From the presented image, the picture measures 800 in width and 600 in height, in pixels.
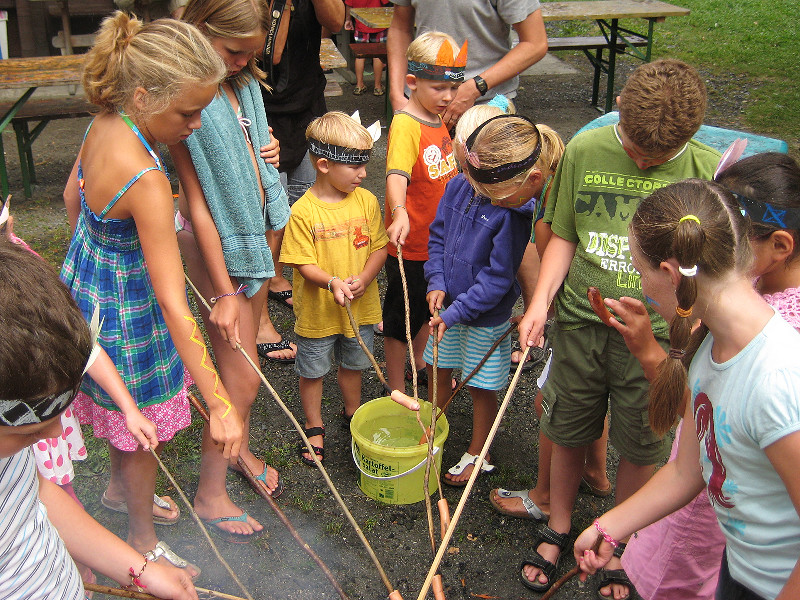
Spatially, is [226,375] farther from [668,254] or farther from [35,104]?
[35,104]

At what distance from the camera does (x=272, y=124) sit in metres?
4.36

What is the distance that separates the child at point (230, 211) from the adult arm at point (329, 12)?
4.46 ft

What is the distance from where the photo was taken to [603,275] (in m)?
2.66

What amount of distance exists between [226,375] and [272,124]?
1.86m

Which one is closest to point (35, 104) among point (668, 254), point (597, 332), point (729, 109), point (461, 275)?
point (461, 275)

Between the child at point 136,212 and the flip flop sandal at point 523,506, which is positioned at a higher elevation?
the child at point 136,212

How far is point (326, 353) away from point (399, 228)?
0.70m

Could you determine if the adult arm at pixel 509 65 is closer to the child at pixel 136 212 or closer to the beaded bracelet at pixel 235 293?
the beaded bracelet at pixel 235 293

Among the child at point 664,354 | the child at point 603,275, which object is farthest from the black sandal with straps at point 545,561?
the child at point 664,354

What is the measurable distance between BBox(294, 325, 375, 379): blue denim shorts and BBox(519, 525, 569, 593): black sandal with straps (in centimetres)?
114

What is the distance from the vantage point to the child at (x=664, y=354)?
6.78ft

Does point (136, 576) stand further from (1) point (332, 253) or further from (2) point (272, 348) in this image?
(2) point (272, 348)

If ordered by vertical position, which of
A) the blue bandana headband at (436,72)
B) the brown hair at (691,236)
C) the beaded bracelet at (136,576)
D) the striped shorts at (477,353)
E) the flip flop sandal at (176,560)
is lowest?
the flip flop sandal at (176,560)

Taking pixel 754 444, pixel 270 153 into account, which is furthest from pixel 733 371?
pixel 270 153
